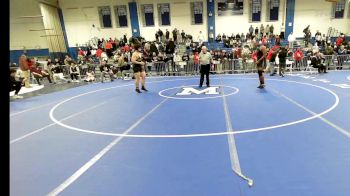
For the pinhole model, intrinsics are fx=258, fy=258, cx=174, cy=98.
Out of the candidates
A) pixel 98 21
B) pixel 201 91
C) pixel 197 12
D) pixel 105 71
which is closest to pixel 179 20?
pixel 197 12

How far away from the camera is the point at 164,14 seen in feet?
88.8

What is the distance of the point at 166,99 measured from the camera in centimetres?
972

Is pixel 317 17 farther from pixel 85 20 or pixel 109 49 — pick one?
pixel 85 20

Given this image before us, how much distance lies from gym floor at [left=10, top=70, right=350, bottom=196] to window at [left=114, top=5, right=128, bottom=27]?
20.2 m

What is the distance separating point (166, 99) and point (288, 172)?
622 cm

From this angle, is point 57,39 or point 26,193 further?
point 57,39

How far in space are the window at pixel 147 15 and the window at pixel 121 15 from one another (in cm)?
A: 193

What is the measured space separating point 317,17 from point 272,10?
4.38 meters

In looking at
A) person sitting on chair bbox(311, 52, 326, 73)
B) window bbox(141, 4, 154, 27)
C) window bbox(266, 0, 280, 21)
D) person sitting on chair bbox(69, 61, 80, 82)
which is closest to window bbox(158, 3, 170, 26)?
window bbox(141, 4, 154, 27)

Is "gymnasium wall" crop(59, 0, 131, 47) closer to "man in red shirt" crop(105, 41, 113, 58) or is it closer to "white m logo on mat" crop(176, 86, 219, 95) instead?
"man in red shirt" crop(105, 41, 113, 58)

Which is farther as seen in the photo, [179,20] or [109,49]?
[179,20]

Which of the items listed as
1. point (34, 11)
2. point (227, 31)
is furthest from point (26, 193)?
point (34, 11)

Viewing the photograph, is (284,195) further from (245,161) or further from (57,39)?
(57,39)

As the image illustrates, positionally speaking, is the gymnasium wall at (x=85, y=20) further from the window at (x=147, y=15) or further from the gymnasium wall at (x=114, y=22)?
the window at (x=147, y=15)
